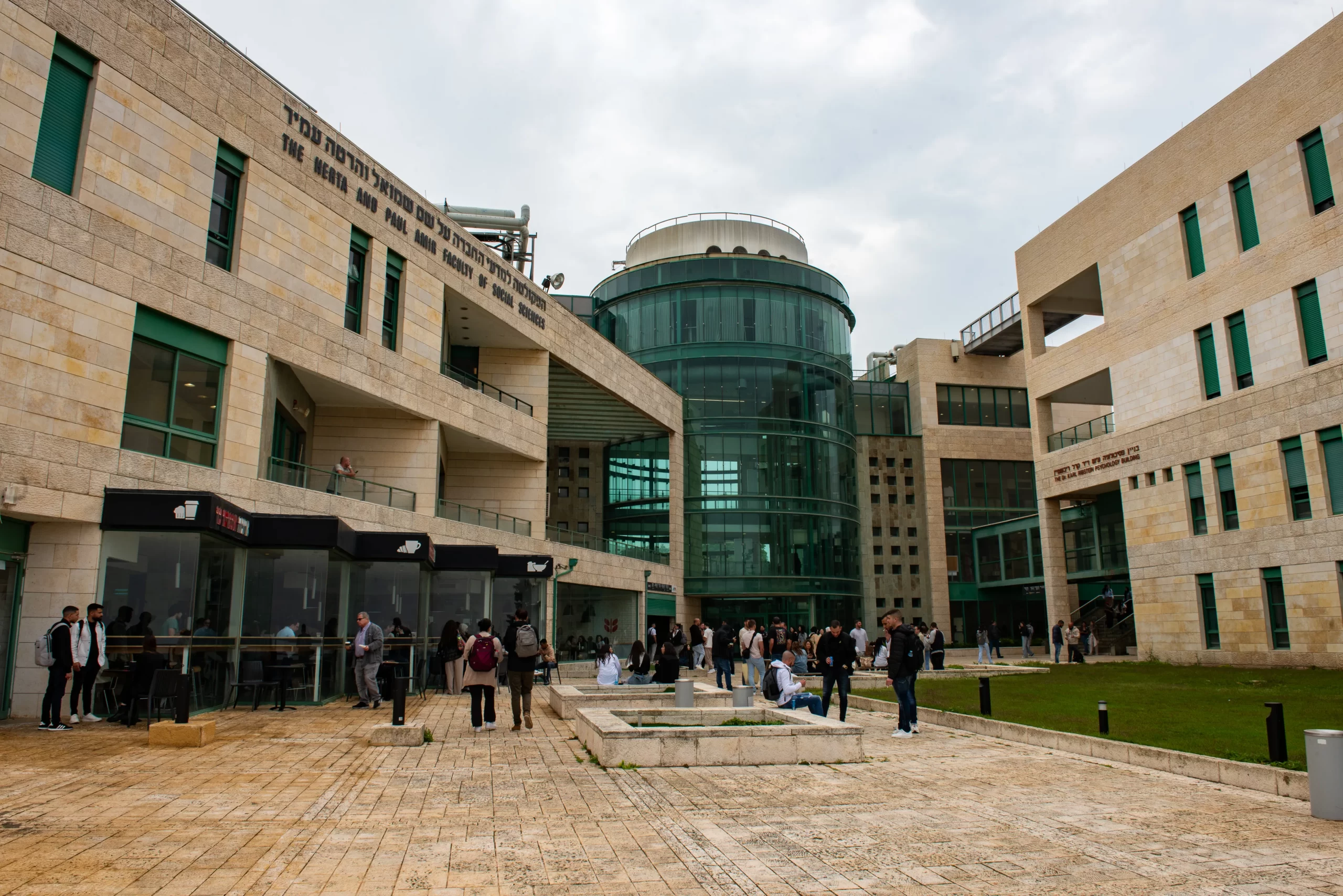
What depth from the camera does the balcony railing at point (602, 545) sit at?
3381 cm

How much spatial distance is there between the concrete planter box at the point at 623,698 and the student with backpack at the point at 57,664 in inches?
285

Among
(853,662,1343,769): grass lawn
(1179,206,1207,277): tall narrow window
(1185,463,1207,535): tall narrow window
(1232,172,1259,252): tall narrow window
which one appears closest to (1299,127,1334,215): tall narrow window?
(1232,172,1259,252): tall narrow window

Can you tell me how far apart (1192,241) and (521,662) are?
91.7 ft

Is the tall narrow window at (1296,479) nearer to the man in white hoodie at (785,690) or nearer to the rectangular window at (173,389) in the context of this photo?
the man in white hoodie at (785,690)

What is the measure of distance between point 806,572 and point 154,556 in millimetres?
33702

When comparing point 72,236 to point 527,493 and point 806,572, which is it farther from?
point 806,572

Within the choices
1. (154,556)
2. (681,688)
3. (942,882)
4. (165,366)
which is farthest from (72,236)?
Result: (942,882)

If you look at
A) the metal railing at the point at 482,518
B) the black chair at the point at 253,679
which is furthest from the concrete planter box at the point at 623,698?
the metal railing at the point at 482,518

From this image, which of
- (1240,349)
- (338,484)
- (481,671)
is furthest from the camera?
(1240,349)

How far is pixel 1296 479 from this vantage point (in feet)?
87.6

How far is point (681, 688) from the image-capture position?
14.8 m

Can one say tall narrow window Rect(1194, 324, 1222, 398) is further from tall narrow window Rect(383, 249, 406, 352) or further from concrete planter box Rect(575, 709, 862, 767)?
tall narrow window Rect(383, 249, 406, 352)

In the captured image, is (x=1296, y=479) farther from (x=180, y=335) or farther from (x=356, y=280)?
(x=180, y=335)

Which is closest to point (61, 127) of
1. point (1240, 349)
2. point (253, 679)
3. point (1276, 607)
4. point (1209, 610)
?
point (253, 679)
